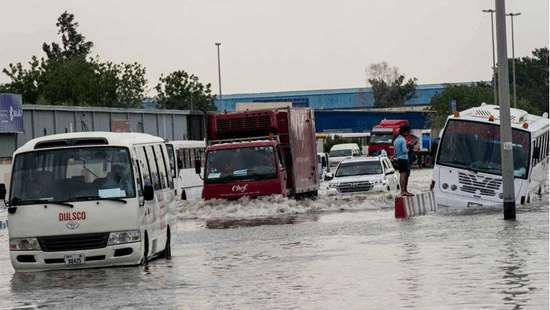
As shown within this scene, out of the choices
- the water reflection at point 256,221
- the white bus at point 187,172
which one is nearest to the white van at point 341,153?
the white bus at point 187,172

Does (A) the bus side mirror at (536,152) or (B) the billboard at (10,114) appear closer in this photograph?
(A) the bus side mirror at (536,152)

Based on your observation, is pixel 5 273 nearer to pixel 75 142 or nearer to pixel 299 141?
pixel 75 142

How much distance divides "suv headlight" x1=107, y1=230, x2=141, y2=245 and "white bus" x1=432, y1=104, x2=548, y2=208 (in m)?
18.0

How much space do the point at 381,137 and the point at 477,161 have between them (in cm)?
6524

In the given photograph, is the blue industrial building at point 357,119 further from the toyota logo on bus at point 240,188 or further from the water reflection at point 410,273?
the water reflection at point 410,273

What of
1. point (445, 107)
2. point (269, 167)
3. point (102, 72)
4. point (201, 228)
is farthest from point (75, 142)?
point (445, 107)

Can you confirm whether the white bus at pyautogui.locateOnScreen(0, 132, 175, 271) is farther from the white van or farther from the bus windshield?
the white van

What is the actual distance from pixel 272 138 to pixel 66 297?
2514 cm

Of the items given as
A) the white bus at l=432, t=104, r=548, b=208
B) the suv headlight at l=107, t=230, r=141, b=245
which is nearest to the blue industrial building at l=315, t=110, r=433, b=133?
the white bus at l=432, t=104, r=548, b=208

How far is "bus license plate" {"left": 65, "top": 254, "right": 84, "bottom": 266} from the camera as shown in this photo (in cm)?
2098

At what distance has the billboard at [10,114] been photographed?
232 ft

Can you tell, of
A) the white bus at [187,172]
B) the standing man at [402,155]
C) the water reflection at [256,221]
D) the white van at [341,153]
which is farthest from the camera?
the white van at [341,153]

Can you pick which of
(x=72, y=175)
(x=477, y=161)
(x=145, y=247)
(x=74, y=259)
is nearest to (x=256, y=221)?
(x=477, y=161)

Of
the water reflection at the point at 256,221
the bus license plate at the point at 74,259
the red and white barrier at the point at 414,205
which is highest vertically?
the bus license plate at the point at 74,259
